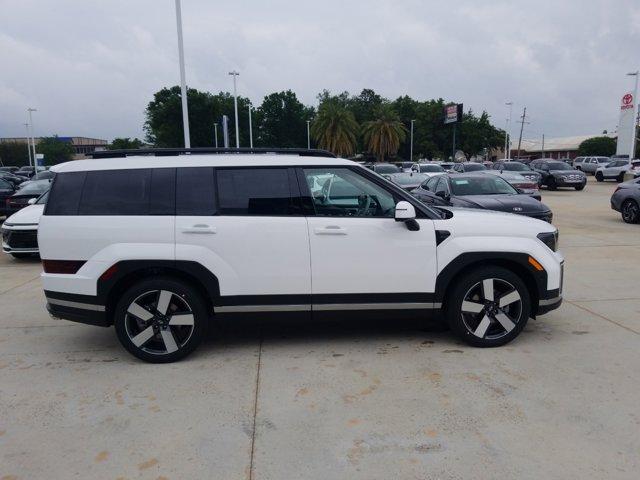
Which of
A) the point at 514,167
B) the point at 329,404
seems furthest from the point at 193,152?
the point at 514,167

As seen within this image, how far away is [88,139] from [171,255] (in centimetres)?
17654

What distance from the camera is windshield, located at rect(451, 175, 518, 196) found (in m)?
10.9

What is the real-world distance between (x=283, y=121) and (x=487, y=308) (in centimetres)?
9587

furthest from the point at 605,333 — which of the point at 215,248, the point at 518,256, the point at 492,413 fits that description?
the point at 215,248

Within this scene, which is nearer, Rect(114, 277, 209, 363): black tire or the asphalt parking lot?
the asphalt parking lot

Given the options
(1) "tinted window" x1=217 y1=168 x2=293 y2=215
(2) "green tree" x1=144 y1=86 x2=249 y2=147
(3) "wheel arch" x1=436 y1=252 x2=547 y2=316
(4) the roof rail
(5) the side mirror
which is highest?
(2) "green tree" x1=144 y1=86 x2=249 y2=147

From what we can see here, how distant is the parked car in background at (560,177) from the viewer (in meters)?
27.1

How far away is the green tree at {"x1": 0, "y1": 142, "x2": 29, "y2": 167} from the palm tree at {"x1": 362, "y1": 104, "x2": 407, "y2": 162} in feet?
240

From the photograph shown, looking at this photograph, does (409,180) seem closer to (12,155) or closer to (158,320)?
(158,320)

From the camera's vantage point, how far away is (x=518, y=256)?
468 centimetres

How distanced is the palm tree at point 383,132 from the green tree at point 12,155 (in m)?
73.1

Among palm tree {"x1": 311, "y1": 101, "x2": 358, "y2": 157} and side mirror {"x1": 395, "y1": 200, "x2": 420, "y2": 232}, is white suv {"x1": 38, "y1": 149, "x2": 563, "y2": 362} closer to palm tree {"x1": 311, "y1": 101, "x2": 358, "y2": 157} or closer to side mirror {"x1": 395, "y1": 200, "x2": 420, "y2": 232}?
side mirror {"x1": 395, "y1": 200, "x2": 420, "y2": 232}

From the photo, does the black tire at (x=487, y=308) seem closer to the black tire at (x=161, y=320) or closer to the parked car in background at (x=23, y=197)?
the black tire at (x=161, y=320)

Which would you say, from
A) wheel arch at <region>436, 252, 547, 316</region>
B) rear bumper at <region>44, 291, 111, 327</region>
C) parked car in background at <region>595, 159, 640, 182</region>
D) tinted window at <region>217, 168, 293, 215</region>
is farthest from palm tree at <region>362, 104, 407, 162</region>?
rear bumper at <region>44, 291, 111, 327</region>
